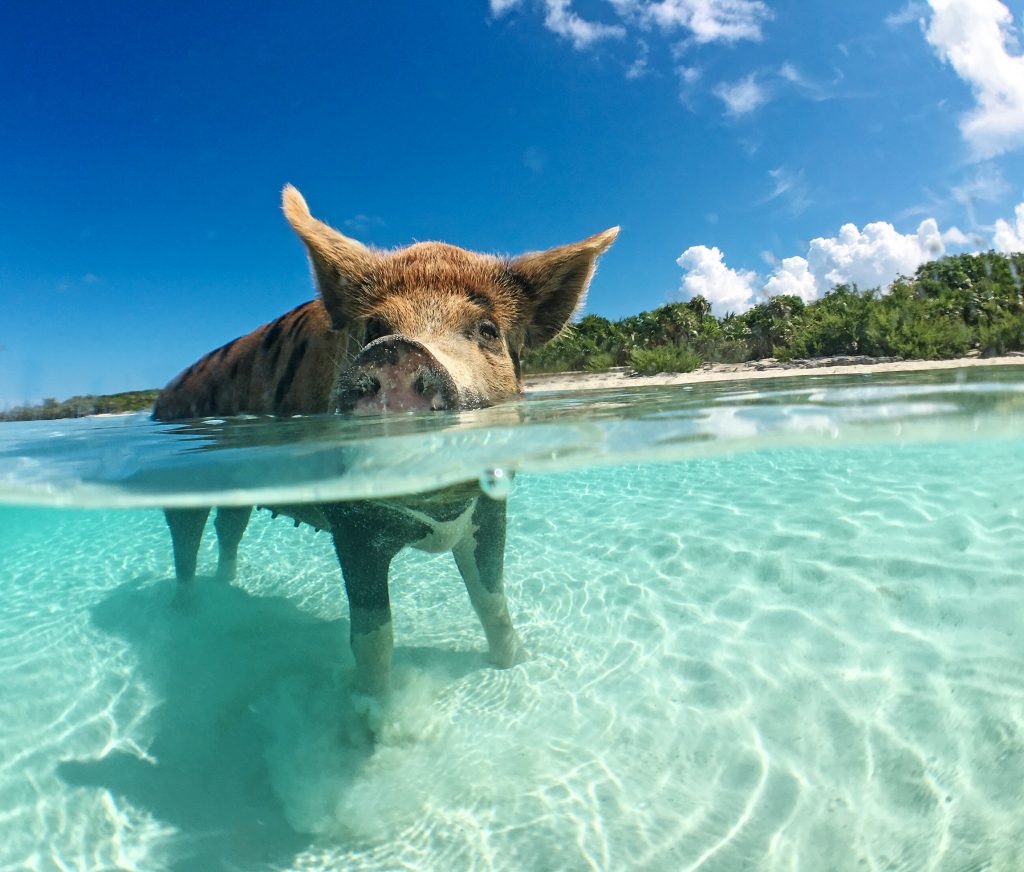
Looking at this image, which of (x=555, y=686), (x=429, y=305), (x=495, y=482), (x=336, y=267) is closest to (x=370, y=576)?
(x=495, y=482)

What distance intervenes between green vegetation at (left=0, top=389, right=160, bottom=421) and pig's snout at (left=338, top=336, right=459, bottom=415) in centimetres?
1311

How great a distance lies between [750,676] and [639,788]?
111 centimetres

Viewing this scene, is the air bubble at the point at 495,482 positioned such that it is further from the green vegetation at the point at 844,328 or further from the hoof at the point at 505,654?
the green vegetation at the point at 844,328

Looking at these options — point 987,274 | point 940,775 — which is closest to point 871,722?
point 940,775

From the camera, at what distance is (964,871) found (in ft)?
8.36

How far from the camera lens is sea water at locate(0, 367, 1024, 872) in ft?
9.57

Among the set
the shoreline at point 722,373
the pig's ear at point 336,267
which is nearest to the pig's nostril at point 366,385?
the pig's ear at point 336,267

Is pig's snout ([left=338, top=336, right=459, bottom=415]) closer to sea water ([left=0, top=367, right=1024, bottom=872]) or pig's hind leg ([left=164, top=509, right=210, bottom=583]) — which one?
sea water ([left=0, top=367, right=1024, bottom=872])

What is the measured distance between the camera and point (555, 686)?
3.96 m

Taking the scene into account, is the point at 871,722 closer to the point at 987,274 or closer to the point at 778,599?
the point at 778,599

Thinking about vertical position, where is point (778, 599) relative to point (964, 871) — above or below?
above

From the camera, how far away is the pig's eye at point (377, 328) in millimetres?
3721

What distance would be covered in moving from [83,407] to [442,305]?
15.4m

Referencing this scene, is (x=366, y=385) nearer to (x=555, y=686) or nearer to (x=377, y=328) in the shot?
(x=377, y=328)
